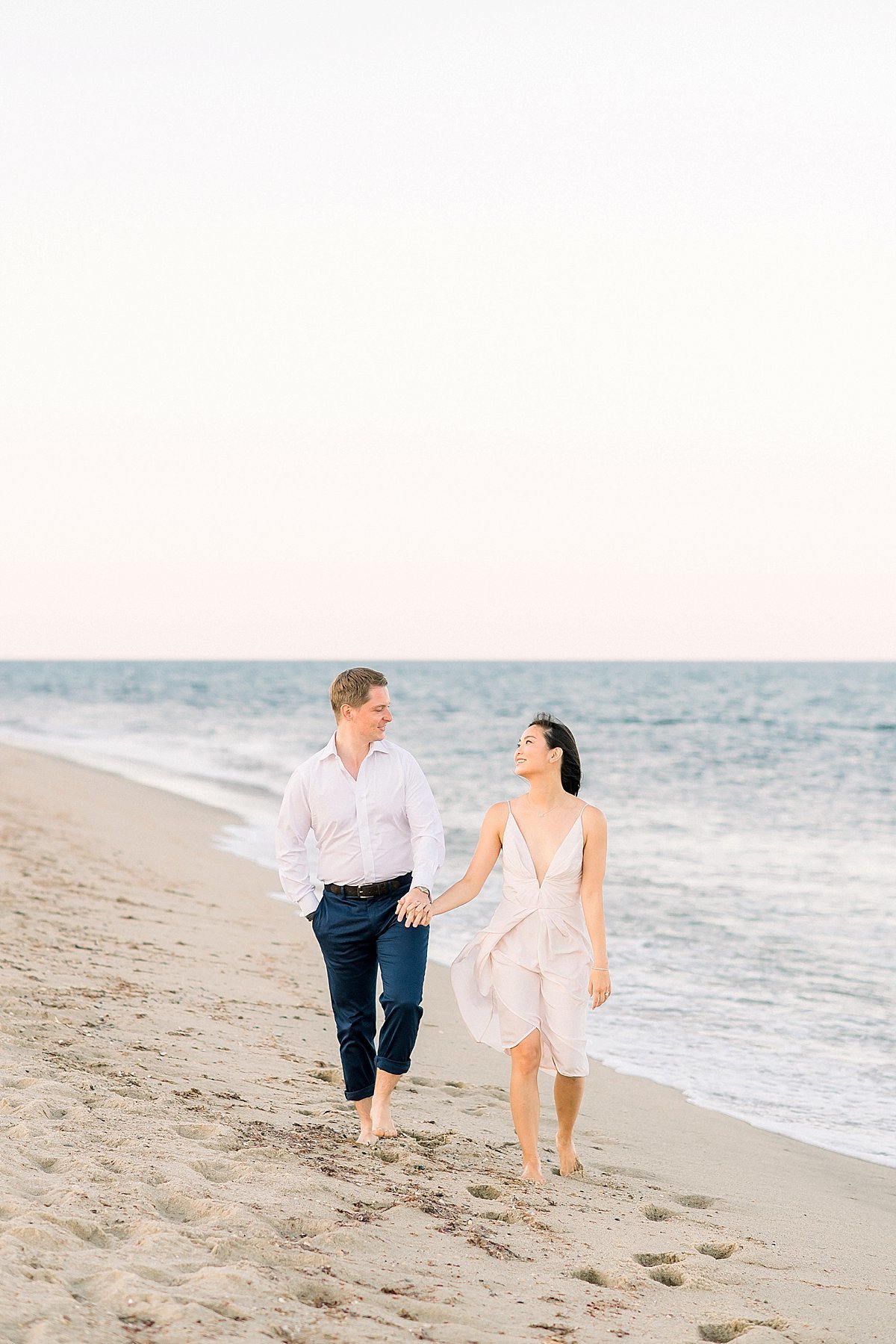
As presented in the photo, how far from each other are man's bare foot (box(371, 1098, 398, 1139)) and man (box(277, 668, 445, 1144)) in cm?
6

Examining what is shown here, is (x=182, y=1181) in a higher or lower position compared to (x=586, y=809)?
lower

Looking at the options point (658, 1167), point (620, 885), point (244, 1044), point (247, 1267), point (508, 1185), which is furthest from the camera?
point (620, 885)

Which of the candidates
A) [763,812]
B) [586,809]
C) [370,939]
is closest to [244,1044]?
[370,939]

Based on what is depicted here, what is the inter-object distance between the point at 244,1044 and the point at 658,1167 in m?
2.25

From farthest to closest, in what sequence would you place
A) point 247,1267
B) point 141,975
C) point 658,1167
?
point 141,975 < point 658,1167 < point 247,1267

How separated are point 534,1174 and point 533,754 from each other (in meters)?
1.65

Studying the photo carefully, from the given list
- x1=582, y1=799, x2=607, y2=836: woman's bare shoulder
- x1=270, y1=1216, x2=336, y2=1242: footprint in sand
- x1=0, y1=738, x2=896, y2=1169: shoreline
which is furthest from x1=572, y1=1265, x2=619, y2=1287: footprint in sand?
x1=0, y1=738, x2=896, y2=1169: shoreline

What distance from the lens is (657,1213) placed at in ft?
14.6

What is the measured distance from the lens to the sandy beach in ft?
10.5

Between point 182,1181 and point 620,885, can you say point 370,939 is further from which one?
point 620,885

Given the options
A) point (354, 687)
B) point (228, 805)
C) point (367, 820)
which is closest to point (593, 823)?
point (367, 820)

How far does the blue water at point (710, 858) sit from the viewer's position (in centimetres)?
709

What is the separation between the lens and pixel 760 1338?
342cm

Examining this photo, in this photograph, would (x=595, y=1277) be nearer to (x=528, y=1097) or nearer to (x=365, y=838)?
(x=528, y=1097)
